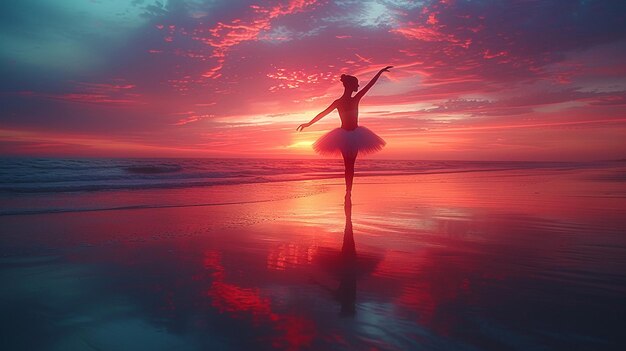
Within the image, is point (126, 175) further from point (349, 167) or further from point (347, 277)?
point (347, 277)

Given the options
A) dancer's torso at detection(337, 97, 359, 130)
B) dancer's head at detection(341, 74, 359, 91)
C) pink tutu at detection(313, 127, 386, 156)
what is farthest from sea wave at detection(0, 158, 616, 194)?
dancer's head at detection(341, 74, 359, 91)

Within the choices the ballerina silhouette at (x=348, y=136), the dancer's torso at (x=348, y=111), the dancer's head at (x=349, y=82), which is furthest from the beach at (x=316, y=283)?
the dancer's head at (x=349, y=82)

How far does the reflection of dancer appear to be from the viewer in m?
2.80

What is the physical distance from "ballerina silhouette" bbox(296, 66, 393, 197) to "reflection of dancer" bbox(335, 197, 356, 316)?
151 inches

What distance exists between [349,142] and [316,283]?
6205 mm

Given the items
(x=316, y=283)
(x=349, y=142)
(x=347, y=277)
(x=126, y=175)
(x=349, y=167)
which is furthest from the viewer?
(x=126, y=175)

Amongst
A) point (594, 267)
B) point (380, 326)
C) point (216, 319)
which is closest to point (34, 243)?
point (216, 319)

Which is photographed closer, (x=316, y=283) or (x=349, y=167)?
(x=316, y=283)

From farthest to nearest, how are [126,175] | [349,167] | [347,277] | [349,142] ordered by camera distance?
[126,175] → [349,142] → [349,167] → [347,277]

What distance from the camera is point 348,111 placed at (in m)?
9.55

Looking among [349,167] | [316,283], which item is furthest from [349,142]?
[316,283]

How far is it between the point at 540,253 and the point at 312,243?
2574mm

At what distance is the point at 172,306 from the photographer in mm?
2809

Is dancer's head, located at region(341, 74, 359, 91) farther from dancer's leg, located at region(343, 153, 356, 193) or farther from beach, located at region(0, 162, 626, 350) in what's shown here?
beach, located at region(0, 162, 626, 350)
